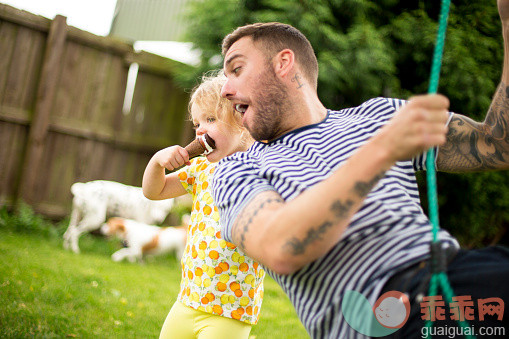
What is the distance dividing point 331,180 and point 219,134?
118 cm

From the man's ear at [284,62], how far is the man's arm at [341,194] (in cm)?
69

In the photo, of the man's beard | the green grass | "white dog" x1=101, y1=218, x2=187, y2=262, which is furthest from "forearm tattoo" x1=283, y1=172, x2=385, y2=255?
"white dog" x1=101, y1=218, x2=187, y2=262

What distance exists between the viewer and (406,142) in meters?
0.92

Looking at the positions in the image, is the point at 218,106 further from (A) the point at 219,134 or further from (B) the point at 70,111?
(B) the point at 70,111

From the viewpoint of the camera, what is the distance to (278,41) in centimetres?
167

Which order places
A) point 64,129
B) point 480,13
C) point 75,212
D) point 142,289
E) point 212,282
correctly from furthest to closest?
point 64,129 → point 75,212 → point 480,13 → point 142,289 → point 212,282

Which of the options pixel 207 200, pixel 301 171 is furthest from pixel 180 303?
pixel 301 171

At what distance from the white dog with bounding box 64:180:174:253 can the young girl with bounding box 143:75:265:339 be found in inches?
139

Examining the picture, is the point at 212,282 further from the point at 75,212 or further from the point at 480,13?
the point at 480,13

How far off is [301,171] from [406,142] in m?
0.41

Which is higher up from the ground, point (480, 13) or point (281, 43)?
point (480, 13)

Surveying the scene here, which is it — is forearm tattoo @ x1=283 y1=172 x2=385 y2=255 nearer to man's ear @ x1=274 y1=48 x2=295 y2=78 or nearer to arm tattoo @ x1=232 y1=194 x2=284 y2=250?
arm tattoo @ x1=232 y1=194 x2=284 y2=250

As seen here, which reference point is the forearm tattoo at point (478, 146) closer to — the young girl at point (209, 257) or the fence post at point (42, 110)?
the young girl at point (209, 257)

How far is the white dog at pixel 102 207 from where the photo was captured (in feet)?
17.7
